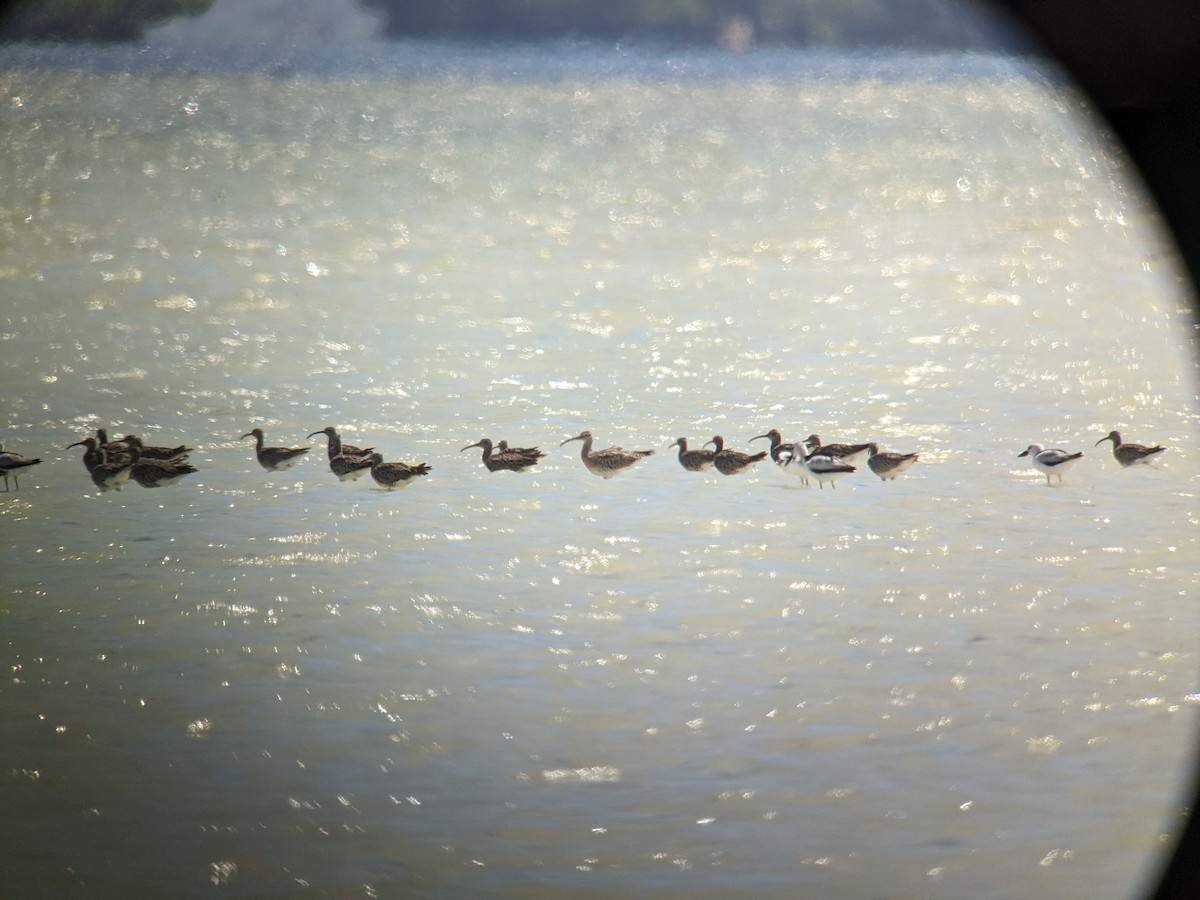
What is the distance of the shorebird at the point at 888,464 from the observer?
4789mm

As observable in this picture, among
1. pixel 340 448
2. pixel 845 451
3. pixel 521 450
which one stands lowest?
pixel 340 448

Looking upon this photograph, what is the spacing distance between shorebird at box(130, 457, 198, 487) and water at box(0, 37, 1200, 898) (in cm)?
8

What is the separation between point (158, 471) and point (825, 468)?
2437 millimetres

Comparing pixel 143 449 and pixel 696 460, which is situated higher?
pixel 696 460

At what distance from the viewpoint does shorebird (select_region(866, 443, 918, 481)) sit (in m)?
4.79

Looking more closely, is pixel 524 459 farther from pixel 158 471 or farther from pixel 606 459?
pixel 158 471

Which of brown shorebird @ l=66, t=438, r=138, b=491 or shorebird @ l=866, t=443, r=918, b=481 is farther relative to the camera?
shorebird @ l=866, t=443, r=918, b=481

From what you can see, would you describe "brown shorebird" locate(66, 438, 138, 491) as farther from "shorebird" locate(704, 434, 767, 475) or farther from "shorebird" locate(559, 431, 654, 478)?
"shorebird" locate(704, 434, 767, 475)

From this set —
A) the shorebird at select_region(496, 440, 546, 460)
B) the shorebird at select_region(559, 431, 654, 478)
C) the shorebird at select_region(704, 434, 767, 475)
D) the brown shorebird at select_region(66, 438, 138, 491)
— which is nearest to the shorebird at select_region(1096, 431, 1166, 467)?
the shorebird at select_region(704, 434, 767, 475)

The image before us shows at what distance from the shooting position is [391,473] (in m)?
4.70

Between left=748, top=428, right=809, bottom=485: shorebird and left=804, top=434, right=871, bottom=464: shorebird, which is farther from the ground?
left=804, top=434, right=871, bottom=464: shorebird

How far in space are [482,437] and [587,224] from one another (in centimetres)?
410

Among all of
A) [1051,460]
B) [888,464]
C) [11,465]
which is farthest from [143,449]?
[1051,460]

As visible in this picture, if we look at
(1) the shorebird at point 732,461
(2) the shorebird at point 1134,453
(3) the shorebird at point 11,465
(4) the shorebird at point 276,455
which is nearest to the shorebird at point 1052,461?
(2) the shorebird at point 1134,453
